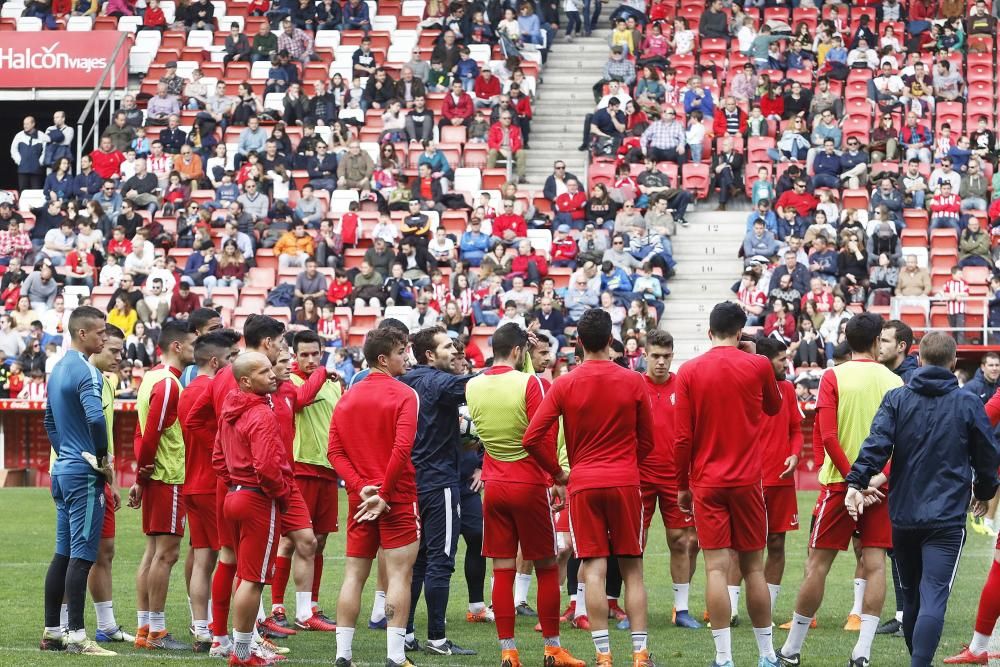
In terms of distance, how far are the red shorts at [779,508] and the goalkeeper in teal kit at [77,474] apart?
4539 millimetres

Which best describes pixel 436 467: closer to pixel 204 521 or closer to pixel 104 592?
pixel 204 521

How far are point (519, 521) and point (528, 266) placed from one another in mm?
16600

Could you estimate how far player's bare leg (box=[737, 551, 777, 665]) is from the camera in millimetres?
8820

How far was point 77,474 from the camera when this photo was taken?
31.7 ft

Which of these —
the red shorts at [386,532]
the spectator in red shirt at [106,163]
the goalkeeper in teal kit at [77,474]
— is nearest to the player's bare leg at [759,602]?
the red shorts at [386,532]

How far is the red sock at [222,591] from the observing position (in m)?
9.23

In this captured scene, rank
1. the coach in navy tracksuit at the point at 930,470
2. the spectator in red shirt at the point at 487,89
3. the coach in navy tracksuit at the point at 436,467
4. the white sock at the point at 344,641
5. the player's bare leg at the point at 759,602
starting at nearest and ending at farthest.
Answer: the coach in navy tracksuit at the point at 930,470 → the player's bare leg at the point at 759,602 → the white sock at the point at 344,641 → the coach in navy tracksuit at the point at 436,467 → the spectator in red shirt at the point at 487,89

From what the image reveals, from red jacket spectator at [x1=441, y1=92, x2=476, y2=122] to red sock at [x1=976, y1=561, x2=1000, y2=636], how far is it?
22021 millimetres

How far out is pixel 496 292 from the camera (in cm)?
2511

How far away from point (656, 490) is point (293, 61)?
23.2 metres

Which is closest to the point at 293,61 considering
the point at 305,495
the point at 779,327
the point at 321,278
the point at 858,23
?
the point at 321,278

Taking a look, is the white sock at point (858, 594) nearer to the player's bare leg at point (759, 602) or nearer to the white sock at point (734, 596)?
the white sock at point (734, 596)

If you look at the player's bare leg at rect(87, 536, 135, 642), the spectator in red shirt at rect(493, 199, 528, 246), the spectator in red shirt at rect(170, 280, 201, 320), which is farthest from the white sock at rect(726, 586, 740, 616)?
the spectator in red shirt at rect(170, 280, 201, 320)

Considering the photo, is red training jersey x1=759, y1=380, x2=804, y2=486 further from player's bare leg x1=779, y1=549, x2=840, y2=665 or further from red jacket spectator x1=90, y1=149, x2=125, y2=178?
red jacket spectator x1=90, y1=149, x2=125, y2=178
